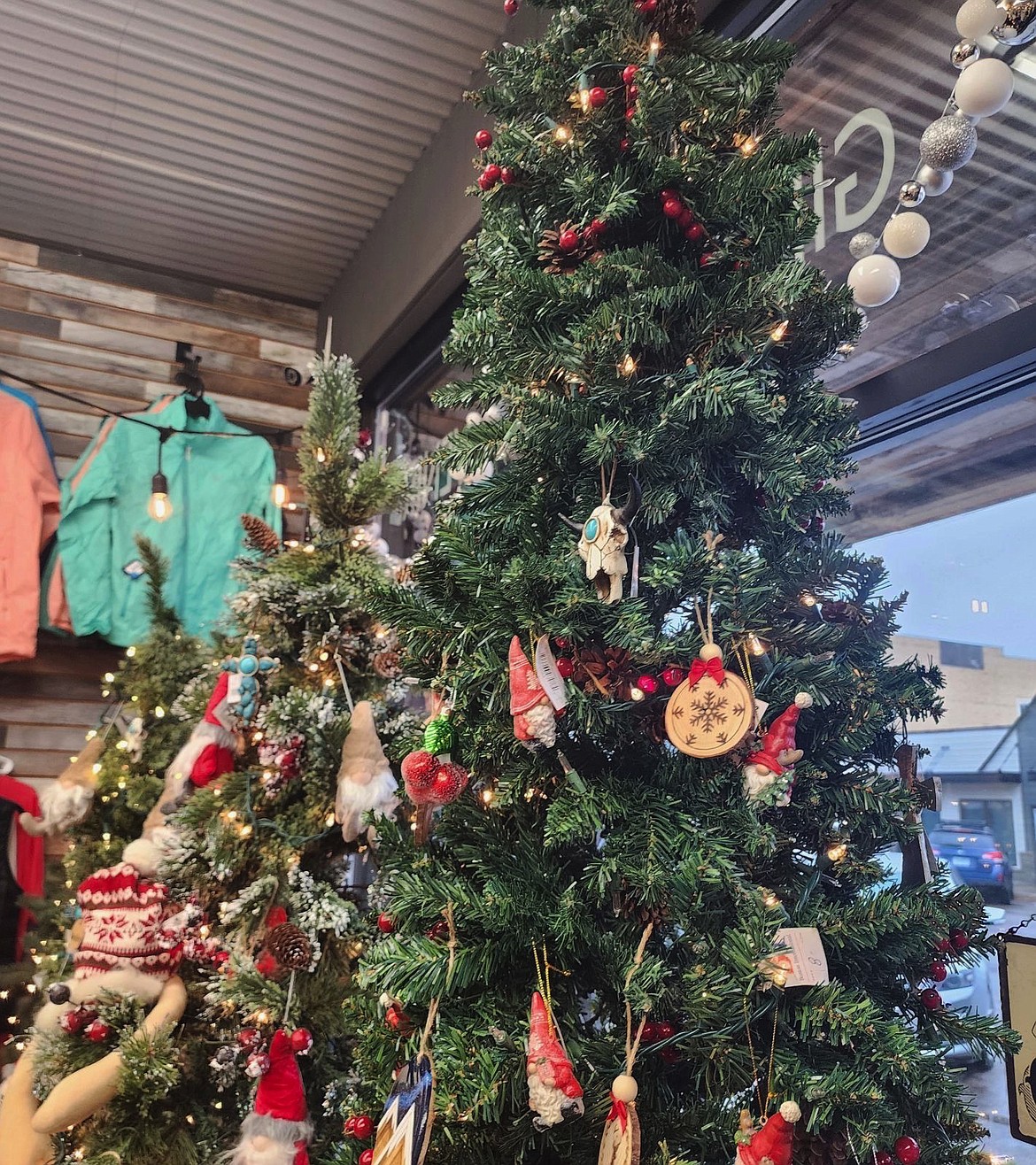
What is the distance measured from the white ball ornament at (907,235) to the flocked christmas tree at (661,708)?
0.19 meters

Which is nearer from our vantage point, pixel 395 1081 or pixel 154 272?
pixel 395 1081

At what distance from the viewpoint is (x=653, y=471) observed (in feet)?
2.86

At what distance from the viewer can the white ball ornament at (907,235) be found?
104 cm

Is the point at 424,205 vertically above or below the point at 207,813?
above

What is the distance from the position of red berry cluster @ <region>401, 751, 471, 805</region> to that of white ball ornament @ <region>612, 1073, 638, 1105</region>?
0.32 meters

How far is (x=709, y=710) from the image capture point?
797 mm

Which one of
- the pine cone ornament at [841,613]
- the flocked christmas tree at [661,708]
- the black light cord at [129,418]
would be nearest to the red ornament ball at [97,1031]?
the flocked christmas tree at [661,708]

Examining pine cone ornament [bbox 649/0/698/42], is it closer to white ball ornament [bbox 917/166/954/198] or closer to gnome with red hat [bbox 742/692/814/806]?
white ball ornament [bbox 917/166/954/198]

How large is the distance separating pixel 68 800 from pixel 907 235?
1.75m

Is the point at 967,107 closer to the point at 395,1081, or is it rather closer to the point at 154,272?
the point at 395,1081

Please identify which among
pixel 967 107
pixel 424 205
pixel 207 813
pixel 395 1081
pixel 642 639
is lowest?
pixel 395 1081

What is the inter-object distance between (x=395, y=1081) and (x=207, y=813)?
2.47 feet

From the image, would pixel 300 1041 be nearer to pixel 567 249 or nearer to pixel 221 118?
pixel 567 249

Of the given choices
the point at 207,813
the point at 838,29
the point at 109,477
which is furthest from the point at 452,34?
the point at 207,813
